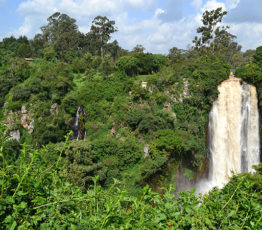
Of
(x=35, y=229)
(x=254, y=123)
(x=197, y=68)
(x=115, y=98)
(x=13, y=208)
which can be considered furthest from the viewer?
(x=197, y=68)

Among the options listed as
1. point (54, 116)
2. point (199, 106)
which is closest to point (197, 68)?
point (199, 106)

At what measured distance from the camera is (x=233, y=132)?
690 inches

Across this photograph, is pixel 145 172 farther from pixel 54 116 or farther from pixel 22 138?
pixel 22 138

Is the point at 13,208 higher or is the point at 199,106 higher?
the point at 199,106

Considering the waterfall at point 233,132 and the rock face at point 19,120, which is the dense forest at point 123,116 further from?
Result: the waterfall at point 233,132

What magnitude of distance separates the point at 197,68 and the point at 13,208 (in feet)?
70.9

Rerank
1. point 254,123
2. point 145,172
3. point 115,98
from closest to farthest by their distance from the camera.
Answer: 1. point 145,172
2. point 254,123
3. point 115,98

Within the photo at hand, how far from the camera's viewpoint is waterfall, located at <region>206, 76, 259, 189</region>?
1706cm

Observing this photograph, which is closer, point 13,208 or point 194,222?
point 13,208


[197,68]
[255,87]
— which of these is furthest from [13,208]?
[197,68]

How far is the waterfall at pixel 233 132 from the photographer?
17.1 meters

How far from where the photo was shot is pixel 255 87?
1784 centimetres

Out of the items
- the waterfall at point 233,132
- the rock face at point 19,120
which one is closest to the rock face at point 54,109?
the rock face at point 19,120

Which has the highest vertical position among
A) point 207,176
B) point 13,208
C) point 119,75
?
point 119,75
